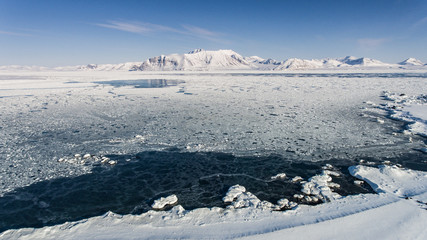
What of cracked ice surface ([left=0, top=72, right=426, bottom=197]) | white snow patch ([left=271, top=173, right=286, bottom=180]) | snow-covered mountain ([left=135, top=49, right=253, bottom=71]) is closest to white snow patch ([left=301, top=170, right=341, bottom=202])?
white snow patch ([left=271, top=173, right=286, bottom=180])

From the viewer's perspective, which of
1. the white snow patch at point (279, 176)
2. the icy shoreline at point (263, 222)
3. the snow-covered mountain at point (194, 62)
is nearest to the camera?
the icy shoreline at point (263, 222)

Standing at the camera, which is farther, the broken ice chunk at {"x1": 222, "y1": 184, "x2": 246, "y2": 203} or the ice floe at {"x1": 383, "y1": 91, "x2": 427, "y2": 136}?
the ice floe at {"x1": 383, "y1": 91, "x2": 427, "y2": 136}

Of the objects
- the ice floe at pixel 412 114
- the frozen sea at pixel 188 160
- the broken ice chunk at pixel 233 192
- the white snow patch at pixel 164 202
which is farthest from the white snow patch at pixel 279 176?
the ice floe at pixel 412 114

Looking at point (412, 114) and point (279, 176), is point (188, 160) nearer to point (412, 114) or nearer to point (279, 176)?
point (279, 176)

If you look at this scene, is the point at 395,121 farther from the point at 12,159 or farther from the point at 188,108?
the point at 12,159

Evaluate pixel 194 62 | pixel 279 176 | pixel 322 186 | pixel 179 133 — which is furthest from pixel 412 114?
pixel 194 62

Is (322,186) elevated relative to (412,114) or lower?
lower

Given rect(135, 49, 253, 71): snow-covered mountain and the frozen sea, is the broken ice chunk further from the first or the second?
rect(135, 49, 253, 71): snow-covered mountain

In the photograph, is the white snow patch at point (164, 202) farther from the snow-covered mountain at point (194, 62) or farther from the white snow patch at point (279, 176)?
the snow-covered mountain at point (194, 62)

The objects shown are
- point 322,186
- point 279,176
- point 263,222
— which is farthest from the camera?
point 279,176

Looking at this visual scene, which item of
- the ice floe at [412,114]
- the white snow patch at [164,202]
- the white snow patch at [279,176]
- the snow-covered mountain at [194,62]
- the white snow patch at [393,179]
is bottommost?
the white snow patch at [164,202]

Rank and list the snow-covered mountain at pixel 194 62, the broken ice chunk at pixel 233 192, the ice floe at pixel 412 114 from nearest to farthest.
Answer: the broken ice chunk at pixel 233 192, the ice floe at pixel 412 114, the snow-covered mountain at pixel 194 62
